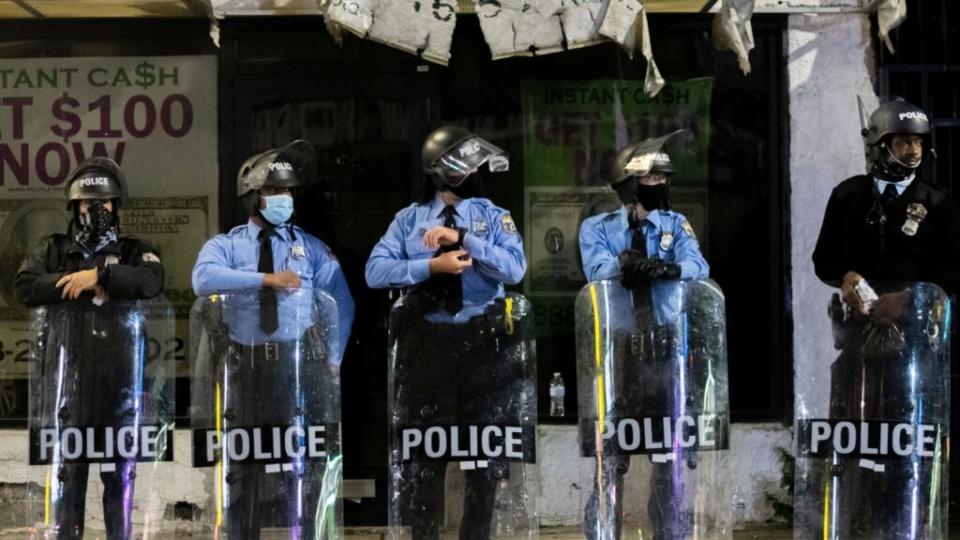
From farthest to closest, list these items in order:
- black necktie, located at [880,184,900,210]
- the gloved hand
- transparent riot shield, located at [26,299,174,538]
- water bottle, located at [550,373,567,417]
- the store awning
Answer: water bottle, located at [550,373,567,417], the store awning, black necktie, located at [880,184,900,210], transparent riot shield, located at [26,299,174,538], the gloved hand

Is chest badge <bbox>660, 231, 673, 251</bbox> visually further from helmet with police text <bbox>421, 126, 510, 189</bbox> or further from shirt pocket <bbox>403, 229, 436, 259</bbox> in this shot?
shirt pocket <bbox>403, 229, 436, 259</bbox>

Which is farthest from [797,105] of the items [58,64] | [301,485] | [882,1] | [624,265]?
[58,64]

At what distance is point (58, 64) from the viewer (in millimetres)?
8797

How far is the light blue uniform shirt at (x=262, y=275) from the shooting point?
706cm

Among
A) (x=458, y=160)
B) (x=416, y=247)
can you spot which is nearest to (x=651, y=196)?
(x=458, y=160)

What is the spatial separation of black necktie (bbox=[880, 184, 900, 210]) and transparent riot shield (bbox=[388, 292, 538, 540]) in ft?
6.39

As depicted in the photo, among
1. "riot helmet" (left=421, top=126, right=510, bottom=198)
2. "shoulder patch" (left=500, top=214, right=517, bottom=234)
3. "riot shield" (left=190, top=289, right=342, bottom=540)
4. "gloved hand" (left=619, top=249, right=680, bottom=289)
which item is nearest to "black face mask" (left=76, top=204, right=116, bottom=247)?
"riot shield" (left=190, top=289, right=342, bottom=540)

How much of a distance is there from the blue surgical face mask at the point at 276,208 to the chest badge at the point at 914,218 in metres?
3.12

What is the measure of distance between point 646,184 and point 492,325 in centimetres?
107

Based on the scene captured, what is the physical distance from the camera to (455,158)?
716 cm

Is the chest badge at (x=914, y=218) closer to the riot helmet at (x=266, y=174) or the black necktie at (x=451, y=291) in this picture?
the black necktie at (x=451, y=291)

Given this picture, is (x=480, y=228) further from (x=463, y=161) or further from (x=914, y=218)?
(x=914, y=218)

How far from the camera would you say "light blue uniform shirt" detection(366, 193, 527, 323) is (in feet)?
22.8

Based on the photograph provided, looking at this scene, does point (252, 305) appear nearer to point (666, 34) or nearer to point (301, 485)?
point (301, 485)
